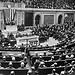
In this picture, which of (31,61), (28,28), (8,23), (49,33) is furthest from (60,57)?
(28,28)

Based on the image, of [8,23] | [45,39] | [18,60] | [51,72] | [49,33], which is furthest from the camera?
[8,23]

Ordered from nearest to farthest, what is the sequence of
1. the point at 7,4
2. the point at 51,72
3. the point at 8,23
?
the point at 51,72 → the point at 8,23 → the point at 7,4

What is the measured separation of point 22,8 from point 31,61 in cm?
2837

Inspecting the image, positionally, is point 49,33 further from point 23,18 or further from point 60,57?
point 60,57

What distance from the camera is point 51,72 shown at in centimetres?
1888

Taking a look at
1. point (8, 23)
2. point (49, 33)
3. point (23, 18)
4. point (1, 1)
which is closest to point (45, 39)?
point (49, 33)

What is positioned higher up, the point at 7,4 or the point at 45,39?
the point at 7,4

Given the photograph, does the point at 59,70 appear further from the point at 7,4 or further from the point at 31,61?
the point at 7,4

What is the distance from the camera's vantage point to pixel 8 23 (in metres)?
44.0

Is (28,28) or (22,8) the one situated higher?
(22,8)

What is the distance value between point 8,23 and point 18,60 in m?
23.5

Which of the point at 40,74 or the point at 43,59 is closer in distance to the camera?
the point at 40,74

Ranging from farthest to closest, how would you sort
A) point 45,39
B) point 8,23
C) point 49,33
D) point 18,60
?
point 8,23 < point 49,33 < point 45,39 < point 18,60

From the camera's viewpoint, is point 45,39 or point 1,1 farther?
point 1,1
